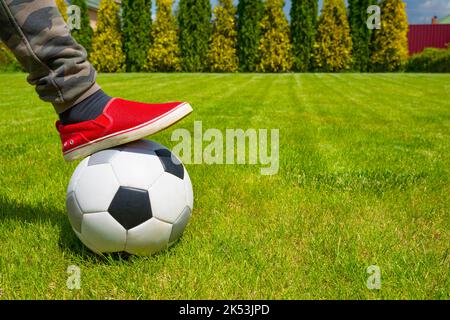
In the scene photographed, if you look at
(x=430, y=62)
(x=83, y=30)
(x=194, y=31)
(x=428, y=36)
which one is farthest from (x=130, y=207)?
(x=428, y=36)

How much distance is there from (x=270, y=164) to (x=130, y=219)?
7.20 feet

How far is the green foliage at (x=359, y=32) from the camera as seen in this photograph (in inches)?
956

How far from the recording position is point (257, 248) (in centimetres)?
227

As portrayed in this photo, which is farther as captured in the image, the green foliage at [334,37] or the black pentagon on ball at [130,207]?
the green foliage at [334,37]

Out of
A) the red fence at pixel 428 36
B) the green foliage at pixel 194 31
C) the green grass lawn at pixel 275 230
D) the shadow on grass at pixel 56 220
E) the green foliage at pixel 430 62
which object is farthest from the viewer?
the red fence at pixel 428 36

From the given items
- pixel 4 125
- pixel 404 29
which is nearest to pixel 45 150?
pixel 4 125

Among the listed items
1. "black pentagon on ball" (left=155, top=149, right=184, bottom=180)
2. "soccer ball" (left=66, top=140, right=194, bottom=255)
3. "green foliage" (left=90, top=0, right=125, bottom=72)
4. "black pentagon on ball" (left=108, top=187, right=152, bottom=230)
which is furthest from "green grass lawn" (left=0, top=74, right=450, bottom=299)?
"green foliage" (left=90, top=0, right=125, bottom=72)

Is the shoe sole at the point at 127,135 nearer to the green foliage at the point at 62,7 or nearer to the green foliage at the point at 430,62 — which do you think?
the green foliage at the point at 430,62

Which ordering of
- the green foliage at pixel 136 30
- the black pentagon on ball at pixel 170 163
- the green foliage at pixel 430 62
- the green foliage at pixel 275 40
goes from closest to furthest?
the black pentagon on ball at pixel 170 163
the green foliage at pixel 430 62
the green foliage at pixel 136 30
the green foliage at pixel 275 40

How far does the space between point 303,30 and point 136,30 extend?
33.0 feet

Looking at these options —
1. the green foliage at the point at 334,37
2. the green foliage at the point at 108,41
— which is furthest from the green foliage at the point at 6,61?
the green foliage at the point at 334,37

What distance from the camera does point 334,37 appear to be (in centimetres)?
2436

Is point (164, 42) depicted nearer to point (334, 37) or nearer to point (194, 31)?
point (194, 31)
